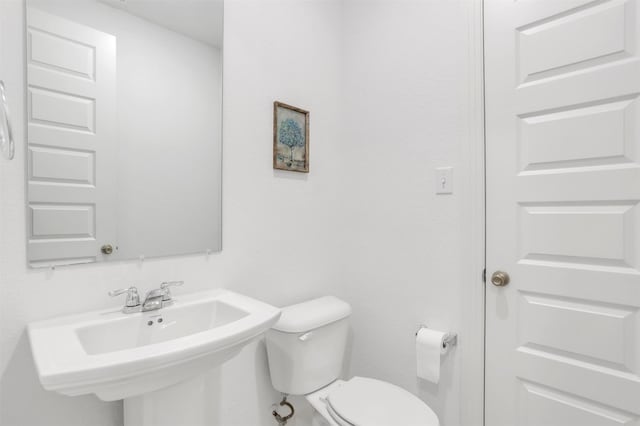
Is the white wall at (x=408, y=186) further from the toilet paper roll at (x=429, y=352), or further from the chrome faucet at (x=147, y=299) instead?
the chrome faucet at (x=147, y=299)

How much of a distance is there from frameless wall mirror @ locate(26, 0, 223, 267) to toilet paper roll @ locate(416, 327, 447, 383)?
0.94 m

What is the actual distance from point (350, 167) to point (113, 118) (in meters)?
1.11

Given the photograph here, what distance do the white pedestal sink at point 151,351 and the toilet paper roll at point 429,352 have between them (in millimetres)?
730

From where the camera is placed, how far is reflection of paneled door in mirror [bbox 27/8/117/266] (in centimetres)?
95

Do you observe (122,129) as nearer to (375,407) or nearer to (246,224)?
(246,224)

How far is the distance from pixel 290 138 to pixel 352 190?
0.46 m

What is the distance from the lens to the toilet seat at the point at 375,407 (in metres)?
1.18

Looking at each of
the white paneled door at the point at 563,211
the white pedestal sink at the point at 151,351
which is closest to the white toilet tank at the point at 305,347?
the white pedestal sink at the point at 151,351

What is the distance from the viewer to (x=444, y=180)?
4.80 ft

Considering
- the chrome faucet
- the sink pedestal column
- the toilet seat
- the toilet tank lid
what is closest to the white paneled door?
the toilet seat

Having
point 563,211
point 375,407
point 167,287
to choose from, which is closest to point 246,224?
point 167,287

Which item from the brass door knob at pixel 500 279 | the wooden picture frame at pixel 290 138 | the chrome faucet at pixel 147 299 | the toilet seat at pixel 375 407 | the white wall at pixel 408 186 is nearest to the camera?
the chrome faucet at pixel 147 299

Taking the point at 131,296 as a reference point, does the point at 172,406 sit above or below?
below

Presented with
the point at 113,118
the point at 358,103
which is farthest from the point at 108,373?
the point at 358,103
